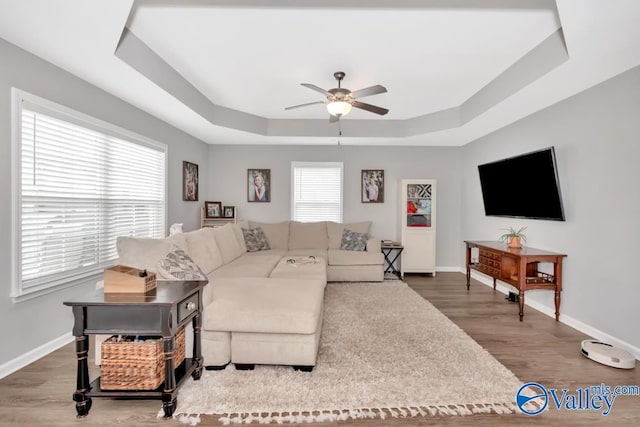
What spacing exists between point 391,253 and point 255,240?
8.72 feet

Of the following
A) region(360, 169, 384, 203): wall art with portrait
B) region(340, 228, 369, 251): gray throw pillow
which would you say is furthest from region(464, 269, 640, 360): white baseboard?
region(360, 169, 384, 203): wall art with portrait

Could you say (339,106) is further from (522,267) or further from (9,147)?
(9,147)

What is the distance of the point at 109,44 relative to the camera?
7.86 ft

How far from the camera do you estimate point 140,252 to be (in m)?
2.48

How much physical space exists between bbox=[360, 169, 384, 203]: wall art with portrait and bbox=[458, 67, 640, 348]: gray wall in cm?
269

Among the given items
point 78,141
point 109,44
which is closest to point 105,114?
point 78,141

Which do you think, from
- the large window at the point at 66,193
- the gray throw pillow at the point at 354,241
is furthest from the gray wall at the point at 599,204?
the large window at the point at 66,193

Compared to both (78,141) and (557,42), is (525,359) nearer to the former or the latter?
(557,42)

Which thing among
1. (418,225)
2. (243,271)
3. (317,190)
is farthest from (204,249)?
(418,225)

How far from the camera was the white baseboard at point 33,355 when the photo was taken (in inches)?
92.6

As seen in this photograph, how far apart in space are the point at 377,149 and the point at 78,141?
478 centimetres

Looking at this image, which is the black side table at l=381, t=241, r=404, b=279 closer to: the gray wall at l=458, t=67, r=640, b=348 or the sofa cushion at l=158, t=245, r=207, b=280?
the gray wall at l=458, t=67, r=640, b=348

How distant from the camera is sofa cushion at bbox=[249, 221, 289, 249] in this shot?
5695mm

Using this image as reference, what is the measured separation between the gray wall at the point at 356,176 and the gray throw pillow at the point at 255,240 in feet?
2.49
